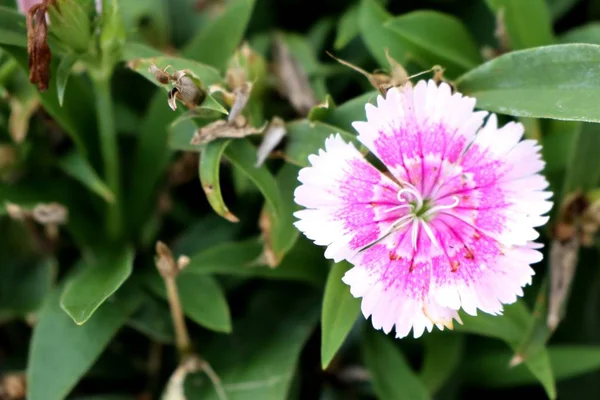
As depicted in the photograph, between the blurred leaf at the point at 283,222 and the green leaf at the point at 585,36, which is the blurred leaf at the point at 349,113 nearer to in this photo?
the blurred leaf at the point at 283,222

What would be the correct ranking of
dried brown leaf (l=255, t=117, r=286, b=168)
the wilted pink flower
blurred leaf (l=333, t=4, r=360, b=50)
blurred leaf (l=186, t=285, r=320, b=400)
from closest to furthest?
the wilted pink flower → dried brown leaf (l=255, t=117, r=286, b=168) → blurred leaf (l=186, t=285, r=320, b=400) → blurred leaf (l=333, t=4, r=360, b=50)

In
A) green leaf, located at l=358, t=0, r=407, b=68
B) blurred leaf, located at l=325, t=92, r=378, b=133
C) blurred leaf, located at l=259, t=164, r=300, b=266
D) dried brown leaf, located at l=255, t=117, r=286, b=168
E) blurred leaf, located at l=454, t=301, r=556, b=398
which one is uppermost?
green leaf, located at l=358, t=0, r=407, b=68

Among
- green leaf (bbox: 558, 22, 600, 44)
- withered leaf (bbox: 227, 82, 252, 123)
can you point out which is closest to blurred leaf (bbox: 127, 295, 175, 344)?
withered leaf (bbox: 227, 82, 252, 123)

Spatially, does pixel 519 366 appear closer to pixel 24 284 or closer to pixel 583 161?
pixel 583 161

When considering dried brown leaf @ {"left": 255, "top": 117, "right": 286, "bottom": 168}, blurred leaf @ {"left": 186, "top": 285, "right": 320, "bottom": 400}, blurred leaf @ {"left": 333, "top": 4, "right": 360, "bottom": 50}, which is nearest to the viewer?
dried brown leaf @ {"left": 255, "top": 117, "right": 286, "bottom": 168}

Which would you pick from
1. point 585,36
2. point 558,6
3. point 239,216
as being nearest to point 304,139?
point 239,216

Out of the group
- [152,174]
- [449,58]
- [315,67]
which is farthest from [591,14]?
[152,174]

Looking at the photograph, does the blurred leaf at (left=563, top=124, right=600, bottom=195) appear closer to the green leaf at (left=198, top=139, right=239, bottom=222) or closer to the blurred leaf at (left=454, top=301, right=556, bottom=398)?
the blurred leaf at (left=454, top=301, right=556, bottom=398)
